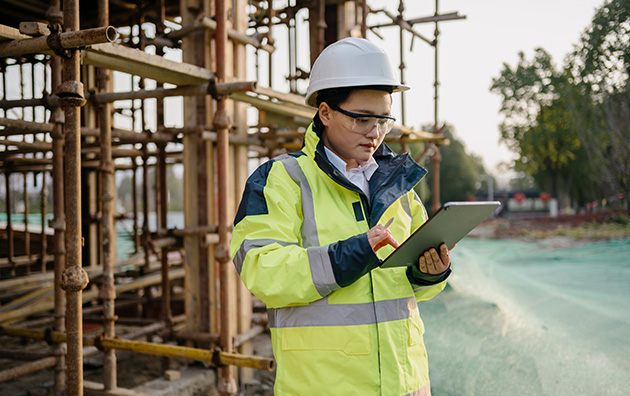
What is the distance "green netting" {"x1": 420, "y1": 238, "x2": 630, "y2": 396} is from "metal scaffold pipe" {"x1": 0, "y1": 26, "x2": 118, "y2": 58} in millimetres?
2961

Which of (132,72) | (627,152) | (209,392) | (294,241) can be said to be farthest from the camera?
(627,152)

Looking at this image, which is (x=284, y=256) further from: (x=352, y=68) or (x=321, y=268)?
(x=352, y=68)

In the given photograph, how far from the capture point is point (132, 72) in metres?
3.13

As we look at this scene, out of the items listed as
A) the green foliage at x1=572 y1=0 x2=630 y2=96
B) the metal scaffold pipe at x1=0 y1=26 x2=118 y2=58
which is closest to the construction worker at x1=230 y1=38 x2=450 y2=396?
the metal scaffold pipe at x1=0 y1=26 x2=118 y2=58

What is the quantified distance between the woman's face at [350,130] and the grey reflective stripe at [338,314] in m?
0.52

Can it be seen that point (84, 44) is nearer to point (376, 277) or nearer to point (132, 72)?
point (132, 72)

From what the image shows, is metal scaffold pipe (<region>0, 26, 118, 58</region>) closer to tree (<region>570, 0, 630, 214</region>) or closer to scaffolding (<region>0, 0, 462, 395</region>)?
scaffolding (<region>0, 0, 462, 395</region>)

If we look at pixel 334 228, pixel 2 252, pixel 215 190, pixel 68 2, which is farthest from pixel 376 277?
pixel 2 252

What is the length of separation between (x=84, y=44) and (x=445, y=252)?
174 centimetres

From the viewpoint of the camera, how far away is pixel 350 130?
1818 mm

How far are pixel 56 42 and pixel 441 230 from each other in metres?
1.84

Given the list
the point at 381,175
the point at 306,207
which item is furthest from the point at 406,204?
the point at 306,207

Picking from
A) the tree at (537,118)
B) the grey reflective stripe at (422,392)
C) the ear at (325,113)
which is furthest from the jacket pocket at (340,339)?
the tree at (537,118)

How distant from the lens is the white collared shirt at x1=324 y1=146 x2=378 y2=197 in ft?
6.09
